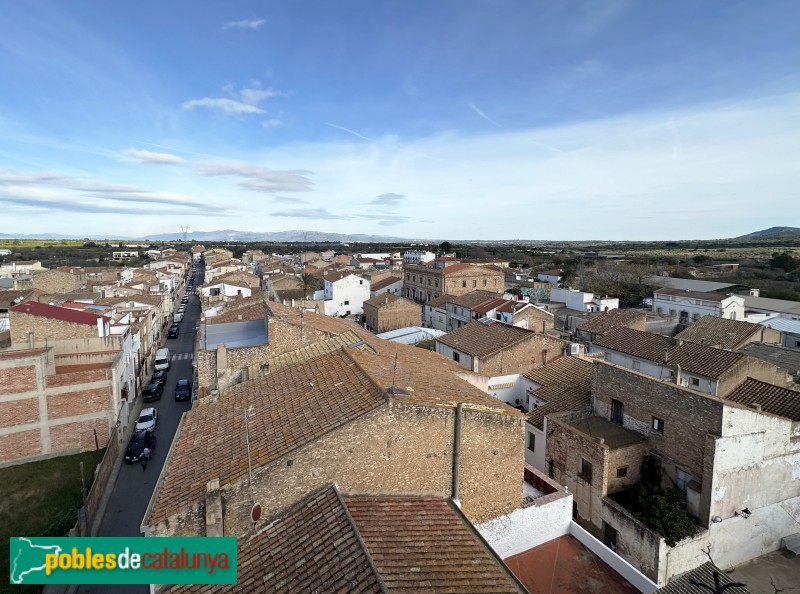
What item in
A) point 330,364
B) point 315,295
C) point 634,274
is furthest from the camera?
point 634,274

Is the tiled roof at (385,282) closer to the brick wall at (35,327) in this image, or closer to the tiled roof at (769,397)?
the brick wall at (35,327)

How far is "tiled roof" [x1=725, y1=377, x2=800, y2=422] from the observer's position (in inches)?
722

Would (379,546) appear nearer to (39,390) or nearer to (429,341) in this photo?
(39,390)

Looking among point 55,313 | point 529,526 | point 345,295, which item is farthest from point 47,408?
point 345,295

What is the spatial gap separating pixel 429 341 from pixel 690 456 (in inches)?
877

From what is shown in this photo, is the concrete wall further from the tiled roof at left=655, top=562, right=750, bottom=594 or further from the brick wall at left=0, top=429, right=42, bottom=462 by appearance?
the tiled roof at left=655, top=562, right=750, bottom=594

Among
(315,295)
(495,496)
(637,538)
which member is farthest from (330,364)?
(315,295)

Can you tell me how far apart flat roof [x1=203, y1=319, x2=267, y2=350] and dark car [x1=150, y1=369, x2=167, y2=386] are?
13.9 metres

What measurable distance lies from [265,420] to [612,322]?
3359 centimetres

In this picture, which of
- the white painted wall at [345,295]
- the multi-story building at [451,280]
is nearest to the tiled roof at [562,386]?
the white painted wall at [345,295]

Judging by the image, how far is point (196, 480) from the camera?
30.9ft

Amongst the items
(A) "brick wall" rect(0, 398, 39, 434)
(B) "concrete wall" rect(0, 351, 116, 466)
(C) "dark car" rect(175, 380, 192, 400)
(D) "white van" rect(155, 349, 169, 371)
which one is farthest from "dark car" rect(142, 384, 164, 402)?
(A) "brick wall" rect(0, 398, 39, 434)

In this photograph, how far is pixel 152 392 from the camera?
30750 millimetres
